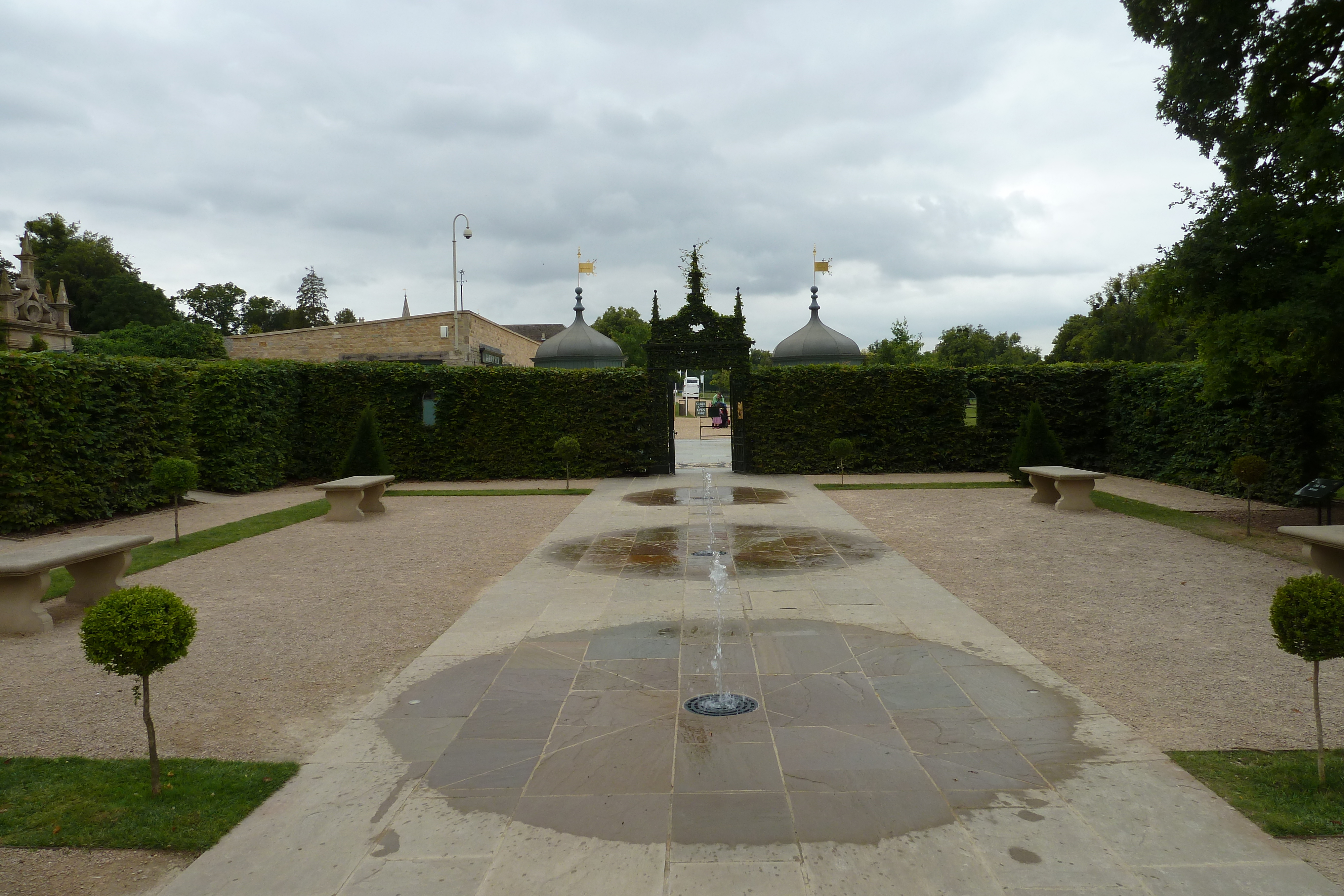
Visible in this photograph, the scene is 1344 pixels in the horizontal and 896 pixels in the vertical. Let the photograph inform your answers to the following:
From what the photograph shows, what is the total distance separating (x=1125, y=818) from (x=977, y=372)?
19.3 metres

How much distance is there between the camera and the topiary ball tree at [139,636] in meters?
4.22

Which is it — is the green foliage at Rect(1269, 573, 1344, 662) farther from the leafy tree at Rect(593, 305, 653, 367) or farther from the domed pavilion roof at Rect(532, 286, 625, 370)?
the leafy tree at Rect(593, 305, 653, 367)

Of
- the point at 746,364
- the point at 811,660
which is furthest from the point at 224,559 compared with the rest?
the point at 746,364

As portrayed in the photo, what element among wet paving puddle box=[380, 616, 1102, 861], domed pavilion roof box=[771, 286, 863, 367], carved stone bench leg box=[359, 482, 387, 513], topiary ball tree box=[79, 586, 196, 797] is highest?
domed pavilion roof box=[771, 286, 863, 367]

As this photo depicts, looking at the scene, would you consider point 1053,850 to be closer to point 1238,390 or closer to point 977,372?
point 1238,390

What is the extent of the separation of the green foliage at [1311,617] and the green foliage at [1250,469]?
9297 mm

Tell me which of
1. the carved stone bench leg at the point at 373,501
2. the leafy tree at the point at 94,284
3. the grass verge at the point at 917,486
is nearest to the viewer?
the carved stone bench leg at the point at 373,501

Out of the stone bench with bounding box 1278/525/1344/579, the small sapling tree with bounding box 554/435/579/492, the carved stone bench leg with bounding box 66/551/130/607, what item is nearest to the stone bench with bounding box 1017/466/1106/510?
the stone bench with bounding box 1278/525/1344/579

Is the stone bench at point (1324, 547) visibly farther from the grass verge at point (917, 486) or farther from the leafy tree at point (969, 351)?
the leafy tree at point (969, 351)

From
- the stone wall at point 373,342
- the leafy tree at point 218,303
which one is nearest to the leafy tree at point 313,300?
the leafy tree at point 218,303

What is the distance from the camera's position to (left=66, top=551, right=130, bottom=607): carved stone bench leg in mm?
8594

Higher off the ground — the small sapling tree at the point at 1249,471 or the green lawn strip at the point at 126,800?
the small sapling tree at the point at 1249,471

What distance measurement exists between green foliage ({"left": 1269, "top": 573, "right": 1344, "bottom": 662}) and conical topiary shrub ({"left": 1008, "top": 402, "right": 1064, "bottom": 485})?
45.1ft

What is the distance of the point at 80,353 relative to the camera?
14.4 m
